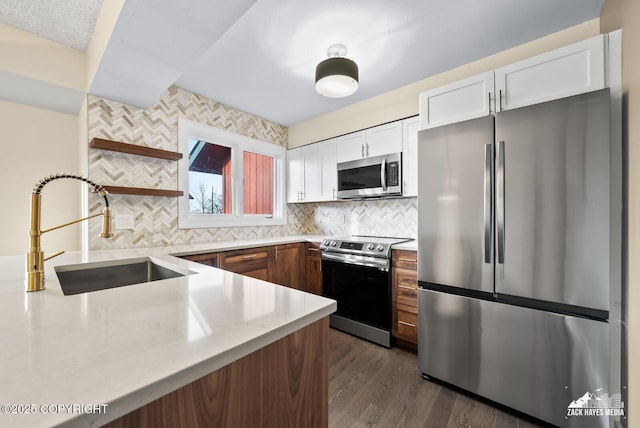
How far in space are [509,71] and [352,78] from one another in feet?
3.21

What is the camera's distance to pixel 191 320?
0.66m

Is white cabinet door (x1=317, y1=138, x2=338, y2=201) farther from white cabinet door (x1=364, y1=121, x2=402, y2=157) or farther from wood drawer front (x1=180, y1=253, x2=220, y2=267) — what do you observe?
wood drawer front (x1=180, y1=253, x2=220, y2=267)

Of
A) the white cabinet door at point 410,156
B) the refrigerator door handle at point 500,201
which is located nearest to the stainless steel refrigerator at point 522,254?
the refrigerator door handle at point 500,201

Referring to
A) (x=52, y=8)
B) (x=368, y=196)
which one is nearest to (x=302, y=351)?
(x=368, y=196)

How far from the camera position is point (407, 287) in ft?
7.23

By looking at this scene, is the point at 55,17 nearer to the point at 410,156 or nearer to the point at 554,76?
the point at 410,156

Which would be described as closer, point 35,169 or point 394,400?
point 394,400

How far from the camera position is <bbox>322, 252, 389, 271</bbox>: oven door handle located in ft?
7.59

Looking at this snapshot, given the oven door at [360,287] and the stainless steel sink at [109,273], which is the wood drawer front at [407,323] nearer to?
the oven door at [360,287]

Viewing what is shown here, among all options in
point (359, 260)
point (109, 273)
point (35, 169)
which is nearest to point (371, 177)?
point (359, 260)

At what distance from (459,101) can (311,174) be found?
1.92m

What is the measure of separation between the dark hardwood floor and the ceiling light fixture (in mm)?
2103

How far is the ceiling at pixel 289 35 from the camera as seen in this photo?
4.46 feet

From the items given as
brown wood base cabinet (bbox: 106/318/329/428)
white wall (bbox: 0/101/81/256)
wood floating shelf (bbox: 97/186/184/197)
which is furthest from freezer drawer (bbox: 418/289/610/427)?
white wall (bbox: 0/101/81/256)
